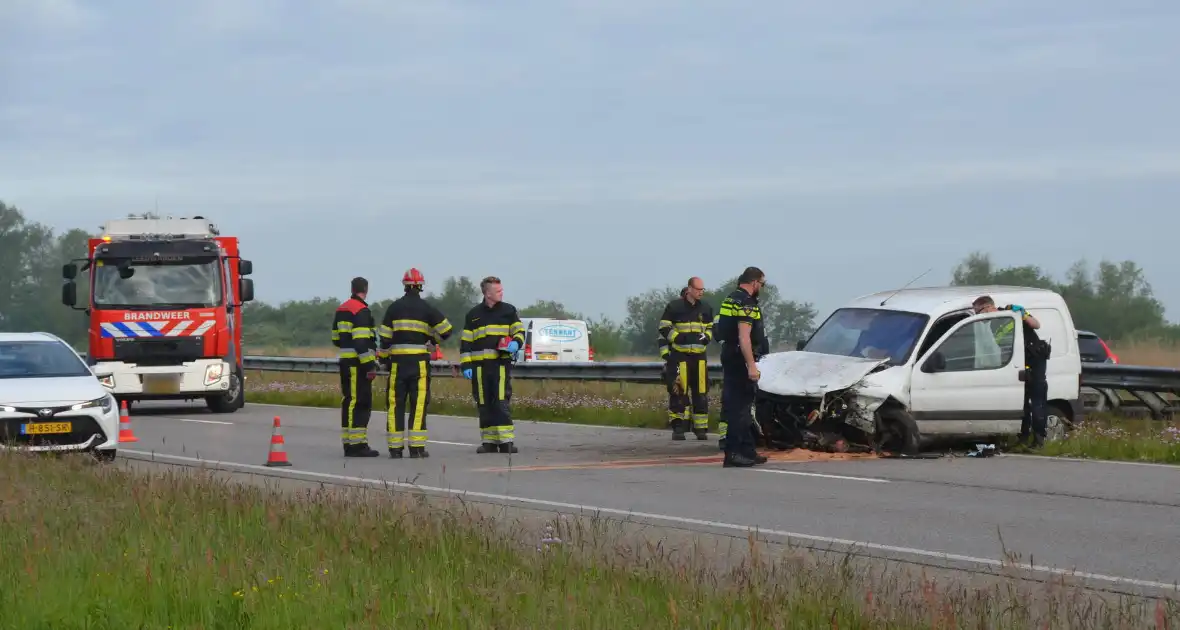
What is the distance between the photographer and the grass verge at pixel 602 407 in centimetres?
1661

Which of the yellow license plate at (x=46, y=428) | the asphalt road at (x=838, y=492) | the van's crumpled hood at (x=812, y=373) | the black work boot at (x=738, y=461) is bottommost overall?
the asphalt road at (x=838, y=492)

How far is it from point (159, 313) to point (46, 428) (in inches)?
413

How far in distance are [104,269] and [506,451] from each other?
446 inches

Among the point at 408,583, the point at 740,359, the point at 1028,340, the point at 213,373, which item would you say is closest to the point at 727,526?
the point at 408,583

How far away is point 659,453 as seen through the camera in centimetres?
1716

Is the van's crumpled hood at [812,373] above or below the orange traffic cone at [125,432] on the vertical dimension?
above

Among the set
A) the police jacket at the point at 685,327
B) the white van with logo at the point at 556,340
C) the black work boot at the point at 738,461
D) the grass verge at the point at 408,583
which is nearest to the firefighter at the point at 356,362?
the black work boot at the point at 738,461

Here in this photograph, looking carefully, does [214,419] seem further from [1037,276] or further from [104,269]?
[1037,276]

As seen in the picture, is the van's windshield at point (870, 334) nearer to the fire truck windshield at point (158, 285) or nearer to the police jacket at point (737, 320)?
the police jacket at point (737, 320)


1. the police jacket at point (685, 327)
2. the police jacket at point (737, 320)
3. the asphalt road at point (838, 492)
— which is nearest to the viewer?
the asphalt road at point (838, 492)

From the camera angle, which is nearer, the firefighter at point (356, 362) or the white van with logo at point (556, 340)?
the firefighter at point (356, 362)

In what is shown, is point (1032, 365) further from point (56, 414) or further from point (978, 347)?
point (56, 414)

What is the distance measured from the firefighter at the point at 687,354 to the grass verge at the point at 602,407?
5.96 feet

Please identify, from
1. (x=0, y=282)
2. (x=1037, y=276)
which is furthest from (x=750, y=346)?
(x=0, y=282)
